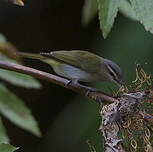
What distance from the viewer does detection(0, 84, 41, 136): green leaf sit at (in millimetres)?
1527

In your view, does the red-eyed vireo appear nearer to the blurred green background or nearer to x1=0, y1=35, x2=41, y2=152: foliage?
x1=0, y1=35, x2=41, y2=152: foliage

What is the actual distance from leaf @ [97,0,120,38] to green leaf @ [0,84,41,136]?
1.77ft

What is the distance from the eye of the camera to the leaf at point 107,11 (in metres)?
1.02

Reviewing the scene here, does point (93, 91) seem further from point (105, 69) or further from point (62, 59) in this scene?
point (105, 69)

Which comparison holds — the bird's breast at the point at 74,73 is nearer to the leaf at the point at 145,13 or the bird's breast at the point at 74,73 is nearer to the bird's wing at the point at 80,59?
the bird's wing at the point at 80,59

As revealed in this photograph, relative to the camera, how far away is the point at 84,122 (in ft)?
7.89

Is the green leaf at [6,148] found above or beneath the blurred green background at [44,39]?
above

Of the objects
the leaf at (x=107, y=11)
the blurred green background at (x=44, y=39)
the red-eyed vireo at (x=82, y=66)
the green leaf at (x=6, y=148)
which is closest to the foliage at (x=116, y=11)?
the leaf at (x=107, y=11)

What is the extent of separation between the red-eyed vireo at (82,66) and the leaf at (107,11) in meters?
0.66

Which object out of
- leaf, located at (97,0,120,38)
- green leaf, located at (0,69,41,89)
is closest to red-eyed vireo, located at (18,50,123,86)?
green leaf, located at (0,69,41,89)

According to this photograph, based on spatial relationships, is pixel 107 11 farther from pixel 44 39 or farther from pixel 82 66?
pixel 44 39

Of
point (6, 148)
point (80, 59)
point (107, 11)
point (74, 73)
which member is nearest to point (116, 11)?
point (107, 11)

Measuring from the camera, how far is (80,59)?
199cm

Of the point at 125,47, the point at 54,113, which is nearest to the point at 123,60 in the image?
the point at 125,47
